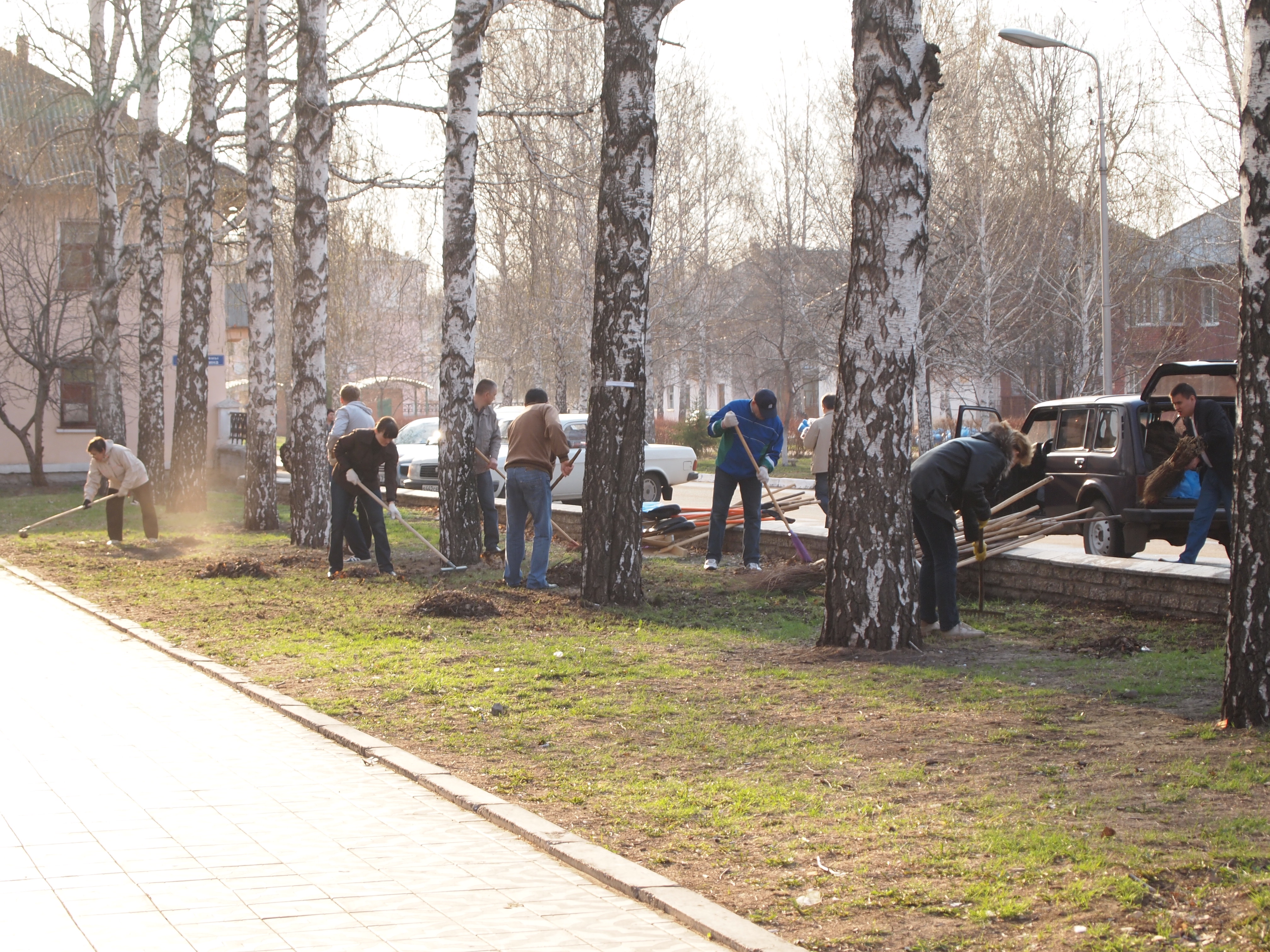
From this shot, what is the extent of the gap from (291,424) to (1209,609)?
10783mm

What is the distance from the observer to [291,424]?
1614 cm

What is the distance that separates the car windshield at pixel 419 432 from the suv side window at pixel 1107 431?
15.0m

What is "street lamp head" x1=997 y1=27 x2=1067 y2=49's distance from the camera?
20391 millimetres

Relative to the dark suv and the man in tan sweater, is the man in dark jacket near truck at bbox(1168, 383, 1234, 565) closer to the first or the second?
the dark suv

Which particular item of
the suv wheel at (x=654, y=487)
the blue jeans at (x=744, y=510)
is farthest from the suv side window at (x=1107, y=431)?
the suv wheel at (x=654, y=487)

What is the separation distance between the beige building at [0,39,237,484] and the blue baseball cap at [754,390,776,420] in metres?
16.8

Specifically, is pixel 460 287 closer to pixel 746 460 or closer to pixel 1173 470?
pixel 746 460

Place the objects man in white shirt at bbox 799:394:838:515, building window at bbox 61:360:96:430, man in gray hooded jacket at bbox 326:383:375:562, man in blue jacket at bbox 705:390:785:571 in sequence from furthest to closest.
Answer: building window at bbox 61:360:96:430, man in white shirt at bbox 799:394:838:515, man in gray hooded jacket at bbox 326:383:375:562, man in blue jacket at bbox 705:390:785:571

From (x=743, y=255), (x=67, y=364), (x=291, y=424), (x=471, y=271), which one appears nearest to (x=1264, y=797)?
(x=471, y=271)

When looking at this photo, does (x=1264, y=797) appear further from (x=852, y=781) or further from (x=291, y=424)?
(x=291, y=424)

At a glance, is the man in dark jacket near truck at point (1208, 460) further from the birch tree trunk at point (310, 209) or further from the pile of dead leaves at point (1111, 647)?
the birch tree trunk at point (310, 209)

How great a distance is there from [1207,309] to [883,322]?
42874 millimetres

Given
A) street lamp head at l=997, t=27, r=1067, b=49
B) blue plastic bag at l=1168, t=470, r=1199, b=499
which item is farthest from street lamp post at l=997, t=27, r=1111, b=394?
blue plastic bag at l=1168, t=470, r=1199, b=499

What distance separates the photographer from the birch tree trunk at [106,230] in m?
23.4
